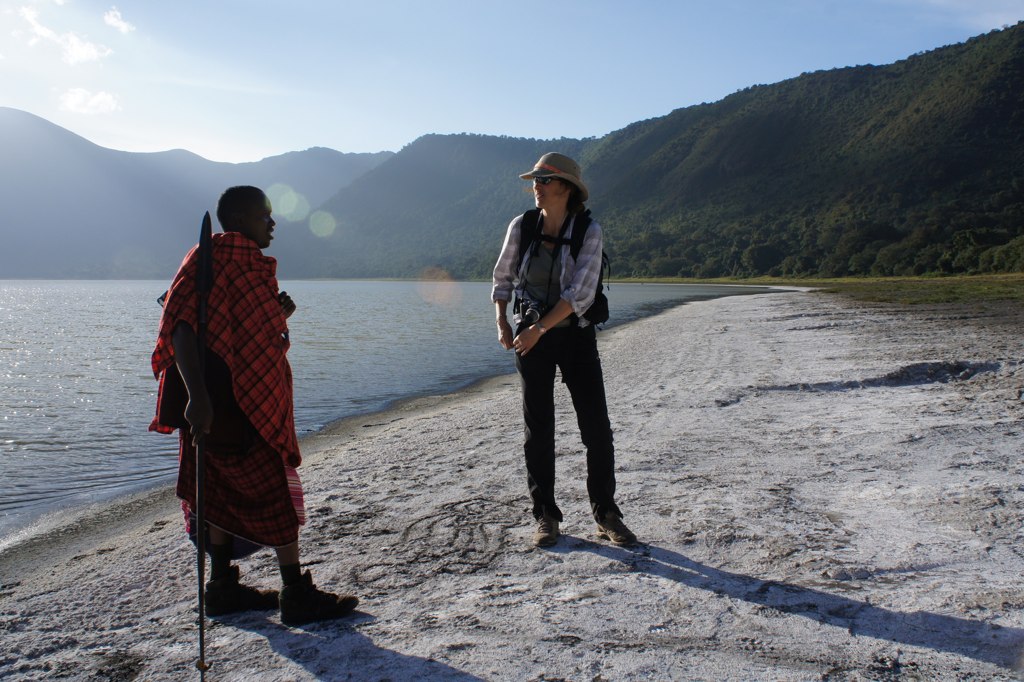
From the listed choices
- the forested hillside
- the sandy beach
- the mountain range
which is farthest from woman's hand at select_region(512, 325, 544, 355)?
the mountain range

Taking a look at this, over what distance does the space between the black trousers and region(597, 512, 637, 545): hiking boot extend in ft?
0.12

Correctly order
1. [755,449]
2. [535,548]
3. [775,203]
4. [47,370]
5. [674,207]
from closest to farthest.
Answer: [535,548] → [755,449] → [47,370] → [775,203] → [674,207]

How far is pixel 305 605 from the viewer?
9.58 ft

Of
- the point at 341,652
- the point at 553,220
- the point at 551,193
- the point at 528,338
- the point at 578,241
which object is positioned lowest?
the point at 341,652

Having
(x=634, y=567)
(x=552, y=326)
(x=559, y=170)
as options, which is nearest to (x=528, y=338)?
(x=552, y=326)

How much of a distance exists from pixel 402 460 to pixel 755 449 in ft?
9.82

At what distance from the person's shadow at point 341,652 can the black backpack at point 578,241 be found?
5.65 ft

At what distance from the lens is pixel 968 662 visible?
238 cm

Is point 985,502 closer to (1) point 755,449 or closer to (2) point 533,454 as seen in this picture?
(1) point 755,449

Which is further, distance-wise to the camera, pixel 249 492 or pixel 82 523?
pixel 82 523

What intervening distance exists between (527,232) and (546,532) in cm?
154

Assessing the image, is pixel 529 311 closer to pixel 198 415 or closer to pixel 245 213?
pixel 245 213

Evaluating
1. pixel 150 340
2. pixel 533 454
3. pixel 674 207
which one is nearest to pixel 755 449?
pixel 533 454

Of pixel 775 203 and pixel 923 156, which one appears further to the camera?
pixel 775 203
